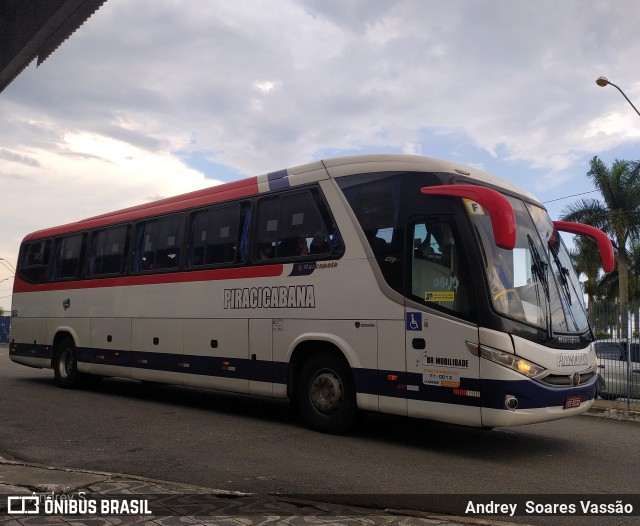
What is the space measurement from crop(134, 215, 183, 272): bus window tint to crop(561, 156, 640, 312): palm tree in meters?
26.1

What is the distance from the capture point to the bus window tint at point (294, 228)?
8.56 metres

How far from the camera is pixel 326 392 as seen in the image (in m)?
8.41

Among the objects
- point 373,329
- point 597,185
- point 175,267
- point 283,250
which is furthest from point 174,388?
point 597,185

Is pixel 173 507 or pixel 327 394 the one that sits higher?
pixel 327 394

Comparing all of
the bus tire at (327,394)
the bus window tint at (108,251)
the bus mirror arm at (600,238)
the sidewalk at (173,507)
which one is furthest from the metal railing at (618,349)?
the bus window tint at (108,251)

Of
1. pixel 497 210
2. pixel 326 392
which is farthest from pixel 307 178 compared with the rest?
pixel 497 210

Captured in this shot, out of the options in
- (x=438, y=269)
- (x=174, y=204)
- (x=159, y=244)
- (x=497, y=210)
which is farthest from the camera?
(x=159, y=244)

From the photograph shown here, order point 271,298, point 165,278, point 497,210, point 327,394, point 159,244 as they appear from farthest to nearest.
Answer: point 159,244 < point 165,278 < point 271,298 < point 327,394 < point 497,210

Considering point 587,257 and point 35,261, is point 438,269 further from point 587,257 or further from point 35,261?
point 587,257

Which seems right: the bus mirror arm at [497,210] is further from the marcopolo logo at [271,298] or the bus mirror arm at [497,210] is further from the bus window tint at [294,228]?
the marcopolo logo at [271,298]

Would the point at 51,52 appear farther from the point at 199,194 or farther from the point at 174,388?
the point at 174,388

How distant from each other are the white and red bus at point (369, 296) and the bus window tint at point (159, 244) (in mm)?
36

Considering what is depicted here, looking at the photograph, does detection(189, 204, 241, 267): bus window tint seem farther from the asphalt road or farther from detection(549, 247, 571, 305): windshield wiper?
detection(549, 247, 571, 305): windshield wiper

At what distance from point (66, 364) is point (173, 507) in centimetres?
999
